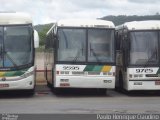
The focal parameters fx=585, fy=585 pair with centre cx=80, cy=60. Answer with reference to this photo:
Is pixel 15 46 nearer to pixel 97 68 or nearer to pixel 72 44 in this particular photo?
pixel 72 44

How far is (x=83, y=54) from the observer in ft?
76.4

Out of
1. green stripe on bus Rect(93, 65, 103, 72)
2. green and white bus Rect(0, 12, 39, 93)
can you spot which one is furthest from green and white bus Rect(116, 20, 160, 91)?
green and white bus Rect(0, 12, 39, 93)

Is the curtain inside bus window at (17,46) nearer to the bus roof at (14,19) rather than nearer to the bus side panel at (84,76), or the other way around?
the bus roof at (14,19)

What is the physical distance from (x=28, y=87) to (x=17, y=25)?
2.49m

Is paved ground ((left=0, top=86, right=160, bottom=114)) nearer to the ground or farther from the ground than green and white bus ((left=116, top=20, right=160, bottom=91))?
nearer to the ground

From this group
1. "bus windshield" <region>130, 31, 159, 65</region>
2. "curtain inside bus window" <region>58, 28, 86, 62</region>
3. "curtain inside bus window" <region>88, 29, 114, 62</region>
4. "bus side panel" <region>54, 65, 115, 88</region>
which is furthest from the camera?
"bus windshield" <region>130, 31, 159, 65</region>

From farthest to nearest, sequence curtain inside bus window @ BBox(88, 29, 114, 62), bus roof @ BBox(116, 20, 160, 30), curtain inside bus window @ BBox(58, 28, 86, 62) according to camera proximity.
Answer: bus roof @ BBox(116, 20, 160, 30), curtain inside bus window @ BBox(88, 29, 114, 62), curtain inside bus window @ BBox(58, 28, 86, 62)

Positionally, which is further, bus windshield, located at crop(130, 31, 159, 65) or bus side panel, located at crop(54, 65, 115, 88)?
bus windshield, located at crop(130, 31, 159, 65)

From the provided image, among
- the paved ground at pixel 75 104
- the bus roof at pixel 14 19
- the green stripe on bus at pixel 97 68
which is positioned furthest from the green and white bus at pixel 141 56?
the bus roof at pixel 14 19

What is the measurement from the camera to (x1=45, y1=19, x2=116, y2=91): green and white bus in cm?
2295

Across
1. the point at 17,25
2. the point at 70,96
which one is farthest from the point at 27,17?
the point at 70,96

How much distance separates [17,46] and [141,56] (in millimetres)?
4999

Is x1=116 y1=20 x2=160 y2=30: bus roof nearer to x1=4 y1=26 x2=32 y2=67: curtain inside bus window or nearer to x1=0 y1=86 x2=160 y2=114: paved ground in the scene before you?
x1=0 y1=86 x2=160 y2=114: paved ground

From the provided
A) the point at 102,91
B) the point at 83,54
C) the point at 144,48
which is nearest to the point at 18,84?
the point at 83,54
